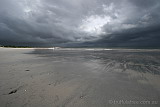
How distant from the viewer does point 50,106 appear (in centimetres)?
284

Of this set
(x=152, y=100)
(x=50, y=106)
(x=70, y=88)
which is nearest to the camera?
(x=50, y=106)

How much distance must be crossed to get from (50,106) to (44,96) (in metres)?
0.65

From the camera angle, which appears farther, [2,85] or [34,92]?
[2,85]

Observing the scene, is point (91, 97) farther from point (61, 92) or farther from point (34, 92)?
point (34, 92)

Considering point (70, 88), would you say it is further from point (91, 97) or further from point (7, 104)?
point (7, 104)

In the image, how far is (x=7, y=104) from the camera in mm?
2898

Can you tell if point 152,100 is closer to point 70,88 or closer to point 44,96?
point 70,88

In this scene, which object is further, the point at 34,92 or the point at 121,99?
the point at 34,92

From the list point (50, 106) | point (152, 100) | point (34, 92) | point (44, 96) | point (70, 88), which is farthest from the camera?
point (70, 88)

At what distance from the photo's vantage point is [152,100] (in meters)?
3.11

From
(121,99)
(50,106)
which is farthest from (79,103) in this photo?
(121,99)

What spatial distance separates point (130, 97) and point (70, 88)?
2226mm

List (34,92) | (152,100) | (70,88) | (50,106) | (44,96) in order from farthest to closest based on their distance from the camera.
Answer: (70,88) → (34,92) → (44,96) → (152,100) → (50,106)

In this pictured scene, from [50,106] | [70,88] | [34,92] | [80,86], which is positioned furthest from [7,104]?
[80,86]
